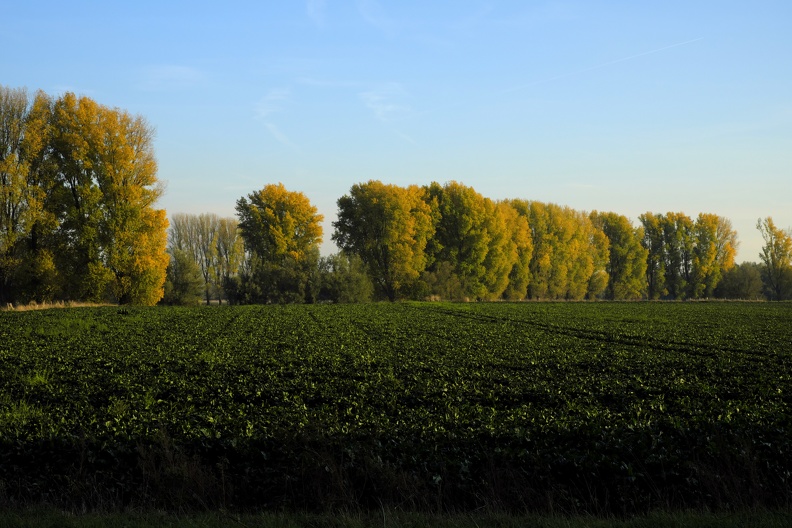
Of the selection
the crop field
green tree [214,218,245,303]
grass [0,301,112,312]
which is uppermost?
green tree [214,218,245,303]

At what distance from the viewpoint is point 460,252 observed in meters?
85.8

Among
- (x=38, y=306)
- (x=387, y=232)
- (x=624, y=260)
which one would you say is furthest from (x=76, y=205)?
(x=624, y=260)

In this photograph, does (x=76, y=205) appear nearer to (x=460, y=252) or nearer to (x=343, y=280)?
(x=343, y=280)

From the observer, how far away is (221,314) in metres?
46.0

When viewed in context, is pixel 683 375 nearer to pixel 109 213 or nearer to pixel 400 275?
pixel 109 213

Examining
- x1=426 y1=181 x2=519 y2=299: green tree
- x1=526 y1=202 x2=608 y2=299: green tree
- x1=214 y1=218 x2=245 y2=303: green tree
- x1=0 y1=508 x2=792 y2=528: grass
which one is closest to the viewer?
x1=0 y1=508 x2=792 y2=528: grass

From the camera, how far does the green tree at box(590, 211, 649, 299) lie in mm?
109312

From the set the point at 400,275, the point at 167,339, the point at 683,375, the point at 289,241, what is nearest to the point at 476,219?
the point at 400,275

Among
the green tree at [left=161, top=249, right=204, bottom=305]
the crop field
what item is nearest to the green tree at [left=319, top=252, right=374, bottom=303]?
the green tree at [left=161, top=249, right=204, bottom=305]

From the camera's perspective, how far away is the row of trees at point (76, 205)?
156ft

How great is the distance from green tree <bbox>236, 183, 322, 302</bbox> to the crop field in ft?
162

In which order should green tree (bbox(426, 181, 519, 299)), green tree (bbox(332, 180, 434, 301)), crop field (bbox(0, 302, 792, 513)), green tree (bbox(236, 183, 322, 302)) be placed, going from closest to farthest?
crop field (bbox(0, 302, 792, 513)) < green tree (bbox(236, 183, 322, 302)) < green tree (bbox(332, 180, 434, 301)) < green tree (bbox(426, 181, 519, 299))

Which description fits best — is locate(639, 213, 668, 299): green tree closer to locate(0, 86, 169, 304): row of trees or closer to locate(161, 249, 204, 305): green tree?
locate(161, 249, 204, 305): green tree

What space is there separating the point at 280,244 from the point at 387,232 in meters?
13.2
